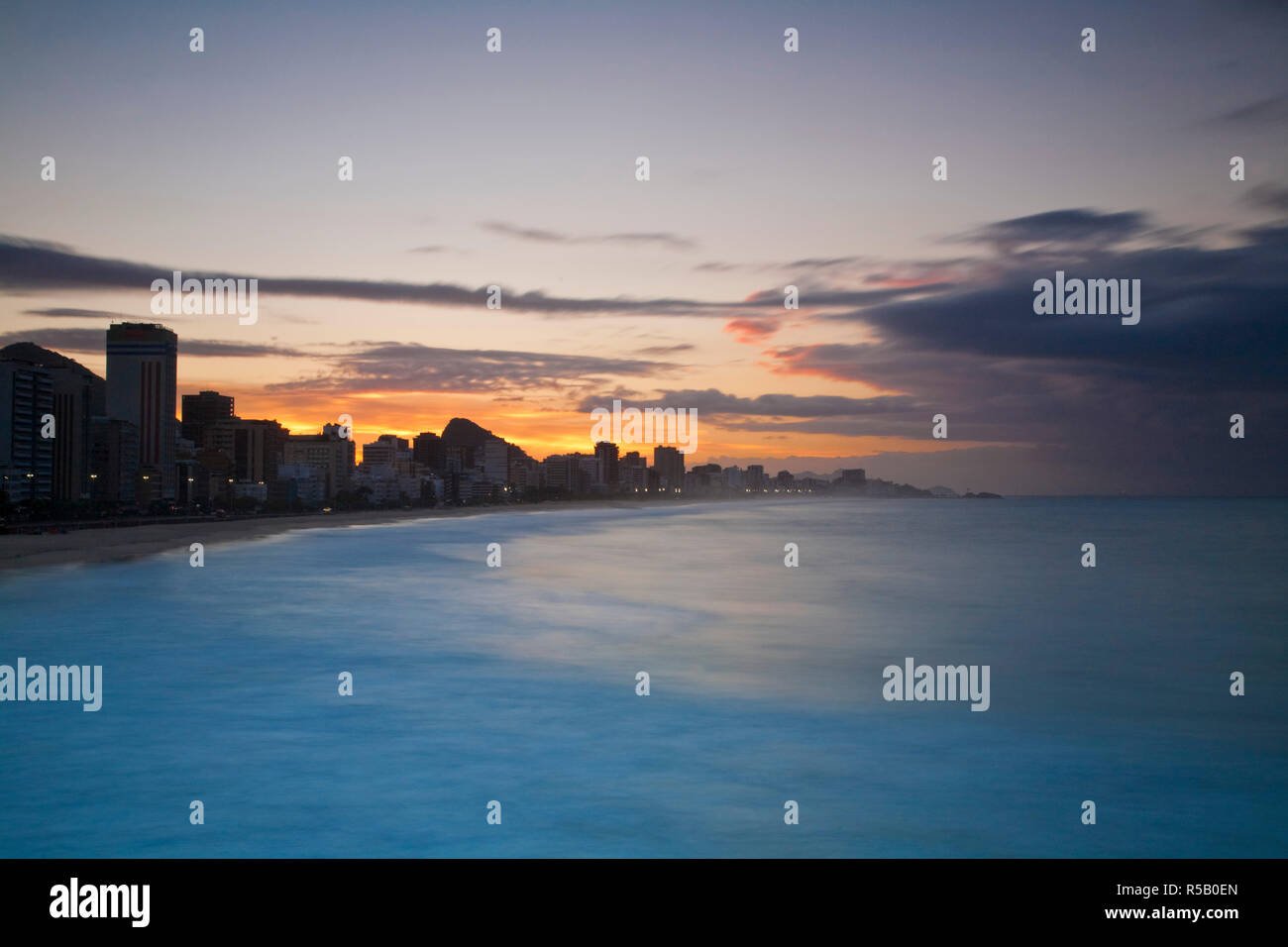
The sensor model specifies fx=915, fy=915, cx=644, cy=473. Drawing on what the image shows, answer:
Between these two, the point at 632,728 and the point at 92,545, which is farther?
the point at 92,545

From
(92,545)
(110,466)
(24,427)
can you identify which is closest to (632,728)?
(92,545)

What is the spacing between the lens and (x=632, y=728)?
18641 mm

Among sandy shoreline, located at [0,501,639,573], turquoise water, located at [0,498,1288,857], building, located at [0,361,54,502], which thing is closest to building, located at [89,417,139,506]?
building, located at [0,361,54,502]

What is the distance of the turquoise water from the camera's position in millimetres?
13188

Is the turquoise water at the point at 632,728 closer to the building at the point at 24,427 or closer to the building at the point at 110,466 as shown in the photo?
the building at the point at 24,427

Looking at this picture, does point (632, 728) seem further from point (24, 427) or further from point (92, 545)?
point (24, 427)

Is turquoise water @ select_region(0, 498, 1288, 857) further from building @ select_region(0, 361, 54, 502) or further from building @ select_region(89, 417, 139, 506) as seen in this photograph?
building @ select_region(89, 417, 139, 506)

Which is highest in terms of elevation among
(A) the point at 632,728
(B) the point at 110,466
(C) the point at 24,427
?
(C) the point at 24,427

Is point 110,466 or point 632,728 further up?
Result: point 110,466

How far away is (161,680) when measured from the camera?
22438 millimetres

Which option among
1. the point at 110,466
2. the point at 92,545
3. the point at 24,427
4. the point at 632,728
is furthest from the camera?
the point at 110,466
